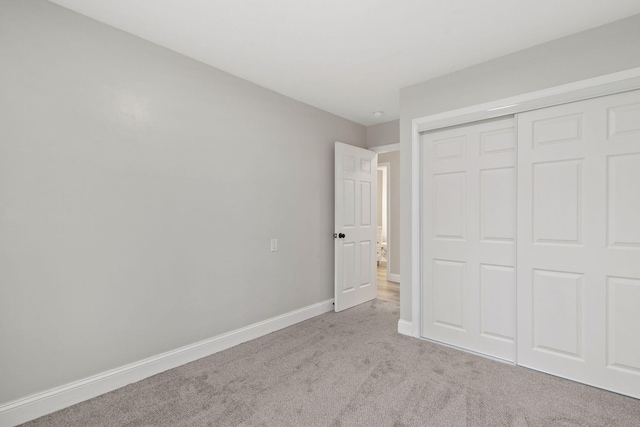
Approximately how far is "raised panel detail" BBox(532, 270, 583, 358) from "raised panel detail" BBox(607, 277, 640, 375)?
0.16m

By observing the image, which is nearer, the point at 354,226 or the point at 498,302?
the point at 498,302

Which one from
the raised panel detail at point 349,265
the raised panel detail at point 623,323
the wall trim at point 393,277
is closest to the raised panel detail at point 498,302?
the raised panel detail at point 623,323

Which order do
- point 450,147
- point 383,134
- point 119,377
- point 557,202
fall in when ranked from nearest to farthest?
point 119,377 → point 557,202 → point 450,147 → point 383,134

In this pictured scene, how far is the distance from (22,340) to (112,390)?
2.14 ft

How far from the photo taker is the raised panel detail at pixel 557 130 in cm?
222

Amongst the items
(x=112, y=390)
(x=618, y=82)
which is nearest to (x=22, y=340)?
(x=112, y=390)

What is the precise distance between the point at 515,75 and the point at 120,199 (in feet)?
10.4

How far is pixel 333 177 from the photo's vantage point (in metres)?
4.00

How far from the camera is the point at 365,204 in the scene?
423 cm

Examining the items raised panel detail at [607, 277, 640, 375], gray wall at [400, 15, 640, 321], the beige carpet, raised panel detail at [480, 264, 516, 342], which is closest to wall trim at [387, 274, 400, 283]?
gray wall at [400, 15, 640, 321]

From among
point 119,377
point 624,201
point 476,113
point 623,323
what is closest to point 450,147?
point 476,113

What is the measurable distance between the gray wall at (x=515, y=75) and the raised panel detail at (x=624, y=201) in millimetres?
643

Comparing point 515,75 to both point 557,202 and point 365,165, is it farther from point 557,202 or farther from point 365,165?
point 365,165

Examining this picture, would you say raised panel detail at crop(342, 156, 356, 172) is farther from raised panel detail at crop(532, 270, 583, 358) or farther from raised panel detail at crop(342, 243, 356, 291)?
raised panel detail at crop(532, 270, 583, 358)
